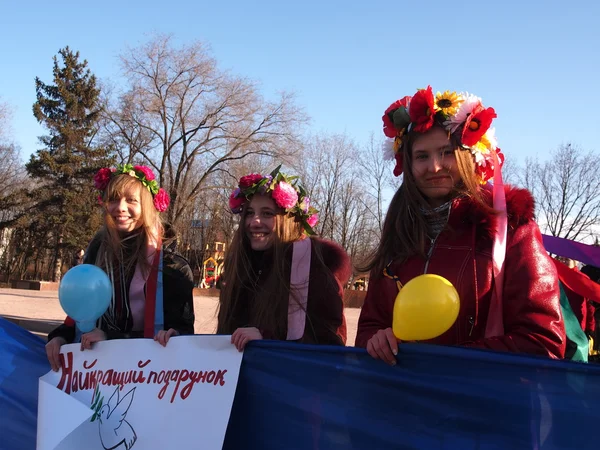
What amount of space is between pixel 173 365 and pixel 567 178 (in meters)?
34.3

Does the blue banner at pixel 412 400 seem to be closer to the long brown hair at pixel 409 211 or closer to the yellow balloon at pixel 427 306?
the yellow balloon at pixel 427 306

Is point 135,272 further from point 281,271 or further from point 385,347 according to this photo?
point 385,347

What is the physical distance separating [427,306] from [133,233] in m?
2.25

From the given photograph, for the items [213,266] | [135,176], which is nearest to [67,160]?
[213,266]

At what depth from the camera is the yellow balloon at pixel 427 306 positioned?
168 cm

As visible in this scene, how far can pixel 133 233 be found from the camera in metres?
3.40

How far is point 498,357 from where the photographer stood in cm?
176

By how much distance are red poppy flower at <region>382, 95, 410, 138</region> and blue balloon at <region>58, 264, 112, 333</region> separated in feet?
5.12

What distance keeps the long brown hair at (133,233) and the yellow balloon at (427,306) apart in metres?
1.91

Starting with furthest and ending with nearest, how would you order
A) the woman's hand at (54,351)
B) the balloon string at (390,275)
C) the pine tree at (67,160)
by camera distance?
1. the pine tree at (67,160)
2. the woman's hand at (54,351)
3. the balloon string at (390,275)

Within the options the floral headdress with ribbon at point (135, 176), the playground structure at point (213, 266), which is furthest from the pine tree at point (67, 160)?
the floral headdress with ribbon at point (135, 176)

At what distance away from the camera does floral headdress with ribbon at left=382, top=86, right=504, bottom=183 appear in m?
2.30

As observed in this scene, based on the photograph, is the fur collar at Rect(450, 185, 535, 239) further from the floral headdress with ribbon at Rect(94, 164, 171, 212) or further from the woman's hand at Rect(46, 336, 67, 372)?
the woman's hand at Rect(46, 336, 67, 372)

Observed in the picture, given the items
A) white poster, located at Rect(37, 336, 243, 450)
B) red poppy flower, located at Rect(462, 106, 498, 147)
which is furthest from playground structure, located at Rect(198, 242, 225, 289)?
red poppy flower, located at Rect(462, 106, 498, 147)
